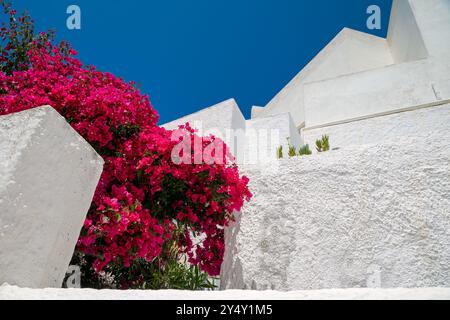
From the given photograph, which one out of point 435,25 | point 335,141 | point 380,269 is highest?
point 435,25

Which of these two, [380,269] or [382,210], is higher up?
[382,210]

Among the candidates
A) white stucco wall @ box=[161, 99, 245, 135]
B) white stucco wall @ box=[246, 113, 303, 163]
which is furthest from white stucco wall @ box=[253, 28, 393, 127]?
white stucco wall @ box=[161, 99, 245, 135]

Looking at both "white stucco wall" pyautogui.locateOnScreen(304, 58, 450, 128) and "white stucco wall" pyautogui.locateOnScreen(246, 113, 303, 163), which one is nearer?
"white stucco wall" pyautogui.locateOnScreen(246, 113, 303, 163)

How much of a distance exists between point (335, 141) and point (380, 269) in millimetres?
7747

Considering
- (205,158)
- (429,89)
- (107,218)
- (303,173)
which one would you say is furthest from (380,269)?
(429,89)

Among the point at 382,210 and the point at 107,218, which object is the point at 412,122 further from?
the point at 107,218

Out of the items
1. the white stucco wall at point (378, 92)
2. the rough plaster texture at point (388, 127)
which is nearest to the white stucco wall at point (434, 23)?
the white stucco wall at point (378, 92)

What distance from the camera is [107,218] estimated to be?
3396 mm

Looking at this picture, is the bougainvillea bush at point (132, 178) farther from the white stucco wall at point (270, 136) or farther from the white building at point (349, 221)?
the white stucco wall at point (270, 136)

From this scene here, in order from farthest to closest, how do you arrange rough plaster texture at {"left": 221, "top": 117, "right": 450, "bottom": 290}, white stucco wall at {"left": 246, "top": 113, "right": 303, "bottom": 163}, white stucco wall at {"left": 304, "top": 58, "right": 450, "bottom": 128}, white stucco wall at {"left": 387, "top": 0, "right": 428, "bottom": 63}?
1. white stucco wall at {"left": 387, "top": 0, "right": 428, "bottom": 63}
2. white stucco wall at {"left": 304, "top": 58, "right": 450, "bottom": 128}
3. white stucco wall at {"left": 246, "top": 113, "right": 303, "bottom": 163}
4. rough plaster texture at {"left": 221, "top": 117, "right": 450, "bottom": 290}

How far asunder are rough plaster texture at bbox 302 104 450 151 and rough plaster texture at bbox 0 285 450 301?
8.98m

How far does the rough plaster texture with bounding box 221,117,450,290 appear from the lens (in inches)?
138

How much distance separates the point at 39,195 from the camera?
1823mm

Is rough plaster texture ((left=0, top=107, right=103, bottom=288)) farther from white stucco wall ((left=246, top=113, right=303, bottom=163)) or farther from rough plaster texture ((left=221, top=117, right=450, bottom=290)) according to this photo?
white stucco wall ((left=246, top=113, right=303, bottom=163))
